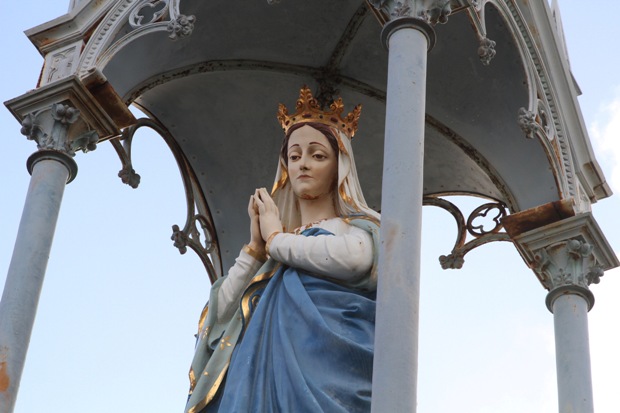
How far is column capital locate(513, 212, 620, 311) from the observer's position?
11680 mm

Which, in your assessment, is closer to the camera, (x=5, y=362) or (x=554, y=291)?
(x=5, y=362)

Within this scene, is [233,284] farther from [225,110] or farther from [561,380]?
[225,110]

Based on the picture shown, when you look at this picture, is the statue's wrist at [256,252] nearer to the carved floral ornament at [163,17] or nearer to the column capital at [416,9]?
the column capital at [416,9]

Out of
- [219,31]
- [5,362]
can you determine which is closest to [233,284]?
[5,362]

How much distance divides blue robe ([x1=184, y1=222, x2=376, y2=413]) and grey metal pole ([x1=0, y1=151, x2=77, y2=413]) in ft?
4.08

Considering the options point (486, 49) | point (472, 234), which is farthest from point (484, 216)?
point (486, 49)

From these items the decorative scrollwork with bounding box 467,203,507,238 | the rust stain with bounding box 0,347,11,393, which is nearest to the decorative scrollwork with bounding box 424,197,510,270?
the decorative scrollwork with bounding box 467,203,507,238

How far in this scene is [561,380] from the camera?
1116 centimetres

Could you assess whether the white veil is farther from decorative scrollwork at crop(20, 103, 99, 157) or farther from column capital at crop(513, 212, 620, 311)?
column capital at crop(513, 212, 620, 311)

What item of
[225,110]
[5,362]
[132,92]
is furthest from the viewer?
[225,110]

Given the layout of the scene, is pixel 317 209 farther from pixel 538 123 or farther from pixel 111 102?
pixel 538 123

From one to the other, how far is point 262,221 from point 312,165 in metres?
0.61

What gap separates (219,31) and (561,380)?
4050 millimetres

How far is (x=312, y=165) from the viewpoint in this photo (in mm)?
10648
